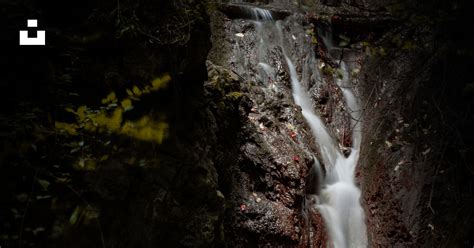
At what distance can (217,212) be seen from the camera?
3684 millimetres

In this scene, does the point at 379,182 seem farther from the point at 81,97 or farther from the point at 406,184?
the point at 81,97

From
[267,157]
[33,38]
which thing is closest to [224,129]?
[267,157]

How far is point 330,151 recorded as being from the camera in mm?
6844

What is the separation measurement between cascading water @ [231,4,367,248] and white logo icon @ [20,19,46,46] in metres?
3.28

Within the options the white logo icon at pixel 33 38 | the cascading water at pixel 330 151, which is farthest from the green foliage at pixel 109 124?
the cascading water at pixel 330 151

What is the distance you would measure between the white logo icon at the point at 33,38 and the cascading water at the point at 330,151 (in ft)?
10.7

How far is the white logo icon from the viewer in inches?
97.3

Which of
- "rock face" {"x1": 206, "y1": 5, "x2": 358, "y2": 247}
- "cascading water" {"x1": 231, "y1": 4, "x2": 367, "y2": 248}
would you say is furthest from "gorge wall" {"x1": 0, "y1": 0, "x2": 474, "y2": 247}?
"cascading water" {"x1": 231, "y1": 4, "x2": 367, "y2": 248}

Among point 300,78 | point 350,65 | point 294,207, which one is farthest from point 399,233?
point 350,65

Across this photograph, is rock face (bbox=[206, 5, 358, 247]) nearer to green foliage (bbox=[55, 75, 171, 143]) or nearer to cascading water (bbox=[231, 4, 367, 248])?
cascading water (bbox=[231, 4, 367, 248])

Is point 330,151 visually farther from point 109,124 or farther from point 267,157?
point 109,124

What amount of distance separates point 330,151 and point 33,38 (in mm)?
5368

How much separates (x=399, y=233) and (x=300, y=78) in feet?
12.2

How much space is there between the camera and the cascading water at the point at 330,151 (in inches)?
231
